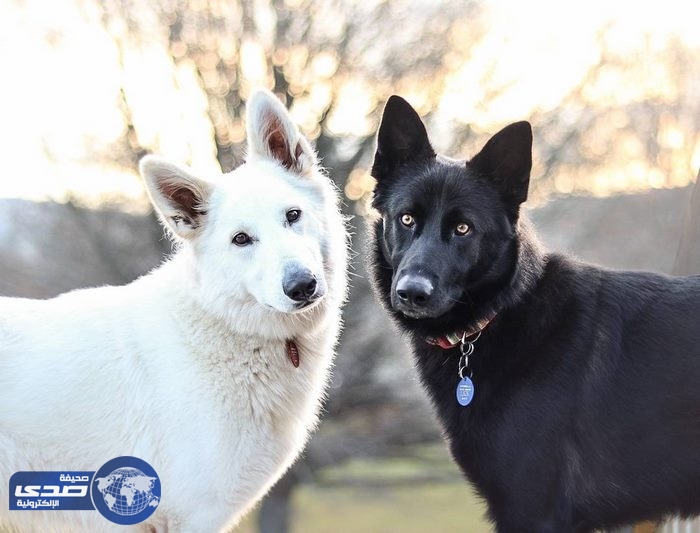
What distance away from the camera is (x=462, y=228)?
2.11 meters

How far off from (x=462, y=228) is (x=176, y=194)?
93 cm

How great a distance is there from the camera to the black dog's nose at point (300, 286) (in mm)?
1926

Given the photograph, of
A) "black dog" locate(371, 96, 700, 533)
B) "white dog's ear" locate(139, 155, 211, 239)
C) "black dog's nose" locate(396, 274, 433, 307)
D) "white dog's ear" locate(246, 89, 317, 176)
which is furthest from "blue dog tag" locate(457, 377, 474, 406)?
"white dog's ear" locate(139, 155, 211, 239)

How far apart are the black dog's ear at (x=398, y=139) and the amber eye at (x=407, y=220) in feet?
0.76

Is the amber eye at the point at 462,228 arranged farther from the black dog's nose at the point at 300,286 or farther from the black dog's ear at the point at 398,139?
the black dog's nose at the point at 300,286

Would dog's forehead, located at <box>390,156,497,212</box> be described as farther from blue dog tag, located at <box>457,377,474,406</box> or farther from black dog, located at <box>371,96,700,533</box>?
blue dog tag, located at <box>457,377,474,406</box>

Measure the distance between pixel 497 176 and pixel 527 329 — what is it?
1.65 feet

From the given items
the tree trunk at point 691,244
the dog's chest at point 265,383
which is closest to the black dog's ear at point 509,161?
the dog's chest at point 265,383

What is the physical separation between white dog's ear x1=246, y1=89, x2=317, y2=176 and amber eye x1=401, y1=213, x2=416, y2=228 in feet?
1.31

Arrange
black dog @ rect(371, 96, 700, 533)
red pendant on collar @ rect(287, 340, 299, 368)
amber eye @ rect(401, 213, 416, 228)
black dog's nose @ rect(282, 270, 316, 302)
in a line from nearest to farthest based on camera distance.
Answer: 1. black dog's nose @ rect(282, 270, 316, 302)
2. black dog @ rect(371, 96, 700, 533)
3. amber eye @ rect(401, 213, 416, 228)
4. red pendant on collar @ rect(287, 340, 299, 368)

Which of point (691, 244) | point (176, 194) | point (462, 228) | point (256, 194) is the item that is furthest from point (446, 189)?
point (691, 244)

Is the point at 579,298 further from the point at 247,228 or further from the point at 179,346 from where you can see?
the point at 179,346

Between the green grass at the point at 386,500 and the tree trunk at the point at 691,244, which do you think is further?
the green grass at the point at 386,500

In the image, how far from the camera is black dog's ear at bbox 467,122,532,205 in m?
2.09
